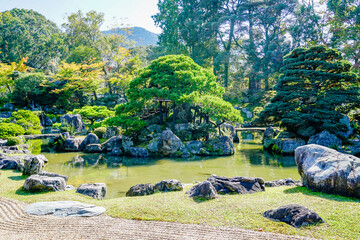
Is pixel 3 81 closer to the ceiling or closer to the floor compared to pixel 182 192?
closer to the ceiling

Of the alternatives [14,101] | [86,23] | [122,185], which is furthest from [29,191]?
[86,23]

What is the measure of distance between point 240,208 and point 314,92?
1101cm

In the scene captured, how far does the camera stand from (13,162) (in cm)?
872

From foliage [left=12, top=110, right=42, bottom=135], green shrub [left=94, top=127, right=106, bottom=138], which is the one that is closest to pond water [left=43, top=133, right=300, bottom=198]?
green shrub [left=94, top=127, right=106, bottom=138]

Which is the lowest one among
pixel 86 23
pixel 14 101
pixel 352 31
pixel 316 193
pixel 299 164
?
pixel 316 193

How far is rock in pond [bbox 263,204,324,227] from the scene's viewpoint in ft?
13.5

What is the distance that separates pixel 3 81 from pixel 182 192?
83.7 ft

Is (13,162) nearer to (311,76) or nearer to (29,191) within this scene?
(29,191)

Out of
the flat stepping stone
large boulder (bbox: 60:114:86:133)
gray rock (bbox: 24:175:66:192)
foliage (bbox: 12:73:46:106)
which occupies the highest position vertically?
foliage (bbox: 12:73:46:106)

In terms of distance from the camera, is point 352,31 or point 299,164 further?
point 352,31

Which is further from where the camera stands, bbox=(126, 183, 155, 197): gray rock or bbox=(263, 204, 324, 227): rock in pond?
bbox=(126, 183, 155, 197): gray rock

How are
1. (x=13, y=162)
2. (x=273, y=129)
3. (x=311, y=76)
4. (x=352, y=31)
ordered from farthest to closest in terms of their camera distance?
1. (x=352, y=31)
2. (x=273, y=129)
3. (x=311, y=76)
4. (x=13, y=162)

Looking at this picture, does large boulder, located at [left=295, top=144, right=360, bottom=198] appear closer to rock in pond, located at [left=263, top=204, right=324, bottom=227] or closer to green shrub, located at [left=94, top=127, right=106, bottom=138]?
rock in pond, located at [left=263, top=204, right=324, bottom=227]

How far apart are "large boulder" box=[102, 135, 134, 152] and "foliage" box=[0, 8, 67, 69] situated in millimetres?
26987
